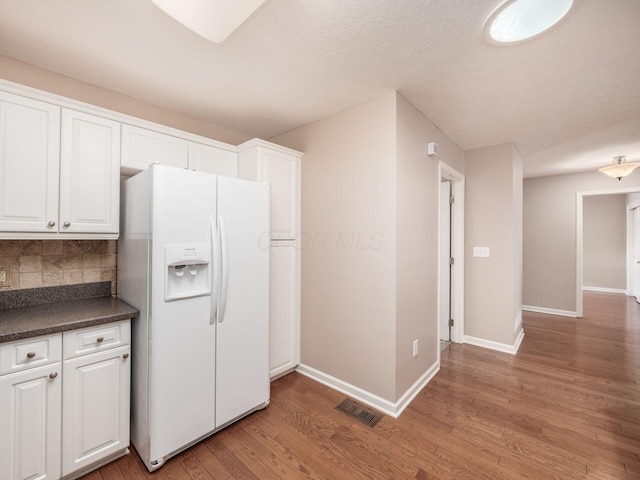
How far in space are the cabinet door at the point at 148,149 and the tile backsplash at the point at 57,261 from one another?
686mm

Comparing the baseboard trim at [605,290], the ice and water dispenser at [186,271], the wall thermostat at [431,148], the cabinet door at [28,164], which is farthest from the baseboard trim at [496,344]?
the baseboard trim at [605,290]

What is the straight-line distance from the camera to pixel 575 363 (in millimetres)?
3123

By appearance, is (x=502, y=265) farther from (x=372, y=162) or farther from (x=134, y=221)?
(x=134, y=221)

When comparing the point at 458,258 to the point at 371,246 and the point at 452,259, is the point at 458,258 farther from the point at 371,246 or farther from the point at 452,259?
the point at 371,246

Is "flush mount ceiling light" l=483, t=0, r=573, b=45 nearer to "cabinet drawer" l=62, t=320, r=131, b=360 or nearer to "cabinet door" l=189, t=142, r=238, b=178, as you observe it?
"cabinet door" l=189, t=142, r=238, b=178

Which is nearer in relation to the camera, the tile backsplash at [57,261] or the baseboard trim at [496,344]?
the tile backsplash at [57,261]

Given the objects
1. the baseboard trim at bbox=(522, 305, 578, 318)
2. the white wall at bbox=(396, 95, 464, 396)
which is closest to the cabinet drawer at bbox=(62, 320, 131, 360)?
the white wall at bbox=(396, 95, 464, 396)

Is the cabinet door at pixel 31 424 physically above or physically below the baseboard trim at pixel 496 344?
above

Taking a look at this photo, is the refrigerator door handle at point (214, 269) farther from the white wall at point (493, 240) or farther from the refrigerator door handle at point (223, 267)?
the white wall at point (493, 240)

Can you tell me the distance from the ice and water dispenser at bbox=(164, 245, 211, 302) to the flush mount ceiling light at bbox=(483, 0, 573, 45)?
211 centimetres

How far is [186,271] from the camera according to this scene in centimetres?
180

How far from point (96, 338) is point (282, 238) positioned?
5.09 feet

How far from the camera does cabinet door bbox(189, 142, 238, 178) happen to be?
2.42 metres

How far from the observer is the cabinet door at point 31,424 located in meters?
1.38
